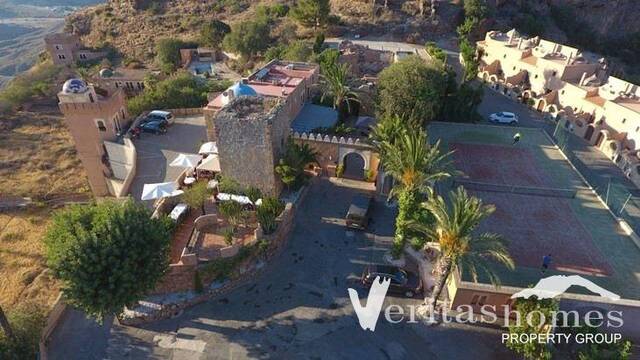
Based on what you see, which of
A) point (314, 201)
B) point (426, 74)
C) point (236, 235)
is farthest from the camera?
point (426, 74)

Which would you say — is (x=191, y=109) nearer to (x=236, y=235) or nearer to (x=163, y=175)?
(x=163, y=175)

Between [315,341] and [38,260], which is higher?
[315,341]

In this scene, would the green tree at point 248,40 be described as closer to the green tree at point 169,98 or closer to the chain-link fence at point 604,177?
the green tree at point 169,98

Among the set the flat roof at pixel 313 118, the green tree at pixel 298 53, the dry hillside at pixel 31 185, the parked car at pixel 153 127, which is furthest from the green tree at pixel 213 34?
the flat roof at pixel 313 118

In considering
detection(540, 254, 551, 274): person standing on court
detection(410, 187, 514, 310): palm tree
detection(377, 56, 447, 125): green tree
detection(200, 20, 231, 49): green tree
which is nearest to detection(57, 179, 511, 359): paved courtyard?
detection(410, 187, 514, 310): palm tree

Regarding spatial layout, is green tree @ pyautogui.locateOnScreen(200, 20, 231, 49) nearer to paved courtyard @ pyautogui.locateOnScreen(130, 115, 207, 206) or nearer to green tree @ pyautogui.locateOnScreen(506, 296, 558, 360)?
paved courtyard @ pyautogui.locateOnScreen(130, 115, 207, 206)

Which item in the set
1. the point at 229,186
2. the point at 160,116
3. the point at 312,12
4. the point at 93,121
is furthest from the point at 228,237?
the point at 312,12

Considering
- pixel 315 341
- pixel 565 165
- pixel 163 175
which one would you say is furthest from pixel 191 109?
pixel 565 165
